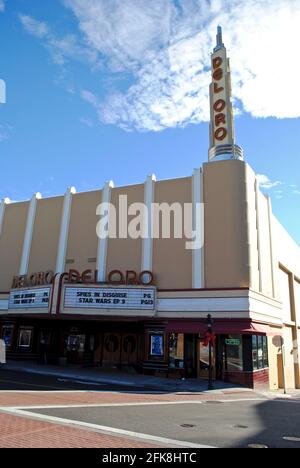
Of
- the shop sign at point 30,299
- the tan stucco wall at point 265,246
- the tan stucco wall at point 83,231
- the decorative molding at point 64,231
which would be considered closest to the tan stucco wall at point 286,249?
the tan stucco wall at point 265,246

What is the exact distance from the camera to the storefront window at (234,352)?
24375 millimetres

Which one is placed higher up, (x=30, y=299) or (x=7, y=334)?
(x=30, y=299)

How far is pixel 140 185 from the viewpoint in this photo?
30812 millimetres

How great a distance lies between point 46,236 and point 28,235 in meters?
2.02

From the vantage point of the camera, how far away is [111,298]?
2728cm

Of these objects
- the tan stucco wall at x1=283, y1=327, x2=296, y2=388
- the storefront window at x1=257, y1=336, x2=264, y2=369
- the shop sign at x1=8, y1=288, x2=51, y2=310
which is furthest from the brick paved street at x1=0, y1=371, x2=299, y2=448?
the tan stucco wall at x1=283, y1=327, x2=296, y2=388

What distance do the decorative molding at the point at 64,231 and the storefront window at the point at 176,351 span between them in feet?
35.0

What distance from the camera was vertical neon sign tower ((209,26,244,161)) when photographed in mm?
29641

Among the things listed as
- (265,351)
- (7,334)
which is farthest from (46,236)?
(265,351)

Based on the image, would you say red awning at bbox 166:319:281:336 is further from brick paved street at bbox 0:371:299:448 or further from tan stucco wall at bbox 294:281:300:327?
tan stucco wall at bbox 294:281:300:327

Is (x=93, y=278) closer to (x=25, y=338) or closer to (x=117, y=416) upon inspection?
(x=25, y=338)
